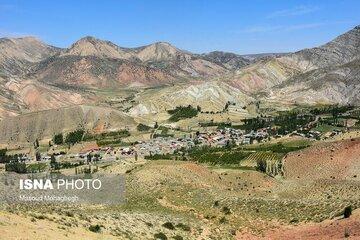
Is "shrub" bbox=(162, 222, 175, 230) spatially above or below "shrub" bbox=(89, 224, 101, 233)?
below

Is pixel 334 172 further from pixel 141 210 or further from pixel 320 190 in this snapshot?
pixel 141 210

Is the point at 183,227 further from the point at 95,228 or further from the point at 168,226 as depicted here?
the point at 95,228

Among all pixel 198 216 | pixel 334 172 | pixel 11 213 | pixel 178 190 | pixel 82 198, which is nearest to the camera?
pixel 11 213

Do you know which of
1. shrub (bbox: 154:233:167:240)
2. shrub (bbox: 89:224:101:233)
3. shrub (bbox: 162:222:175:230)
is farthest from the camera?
shrub (bbox: 162:222:175:230)

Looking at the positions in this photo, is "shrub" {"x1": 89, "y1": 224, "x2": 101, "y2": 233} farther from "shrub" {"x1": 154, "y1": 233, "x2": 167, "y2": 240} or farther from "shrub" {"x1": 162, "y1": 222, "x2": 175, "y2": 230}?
"shrub" {"x1": 162, "y1": 222, "x2": 175, "y2": 230}

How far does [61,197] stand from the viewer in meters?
82.0

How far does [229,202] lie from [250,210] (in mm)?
5227

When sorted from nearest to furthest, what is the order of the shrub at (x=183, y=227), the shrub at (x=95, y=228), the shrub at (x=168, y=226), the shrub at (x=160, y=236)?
the shrub at (x=95, y=228), the shrub at (x=160, y=236), the shrub at (x=168, y=226), the shrub at (x=183, y=227)

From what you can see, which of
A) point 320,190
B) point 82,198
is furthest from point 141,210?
point 320,190

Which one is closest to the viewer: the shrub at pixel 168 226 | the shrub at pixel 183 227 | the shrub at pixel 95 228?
the shrub at pixel 95 228

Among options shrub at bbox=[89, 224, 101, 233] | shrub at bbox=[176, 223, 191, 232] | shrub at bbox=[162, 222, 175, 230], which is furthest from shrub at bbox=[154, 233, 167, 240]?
shrub at bbox=[89, 224, 101, 233]

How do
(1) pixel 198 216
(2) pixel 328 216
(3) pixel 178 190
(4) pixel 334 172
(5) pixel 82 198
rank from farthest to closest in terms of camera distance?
1. (4) pixel 334 172
2. (3) pixel 178 190
3. (5) pixel 82 198
4. (1) pixel 198 216
5. (2) pixel 328 216

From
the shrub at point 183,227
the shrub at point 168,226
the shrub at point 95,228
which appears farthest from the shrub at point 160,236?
the shrub at point 95,228

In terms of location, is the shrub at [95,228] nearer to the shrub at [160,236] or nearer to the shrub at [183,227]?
the shrub at [160,236]
